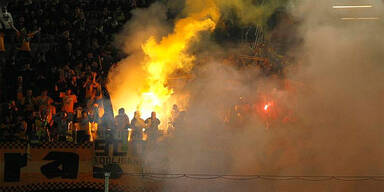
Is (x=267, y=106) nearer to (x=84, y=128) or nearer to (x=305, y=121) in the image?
(x=305, y=121)

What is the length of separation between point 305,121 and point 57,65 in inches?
195

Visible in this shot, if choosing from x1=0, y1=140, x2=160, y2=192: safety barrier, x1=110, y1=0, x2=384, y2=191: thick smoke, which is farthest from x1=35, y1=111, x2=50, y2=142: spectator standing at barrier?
x1=110, y1=0, x2=384, y2=191: thick smoke

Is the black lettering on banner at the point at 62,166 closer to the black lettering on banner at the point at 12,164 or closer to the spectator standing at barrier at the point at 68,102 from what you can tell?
the black lettering on banner at the point at 12,164

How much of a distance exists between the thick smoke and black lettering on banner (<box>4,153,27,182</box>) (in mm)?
1845

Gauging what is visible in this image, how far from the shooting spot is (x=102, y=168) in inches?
289

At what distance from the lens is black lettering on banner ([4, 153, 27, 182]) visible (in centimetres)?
717

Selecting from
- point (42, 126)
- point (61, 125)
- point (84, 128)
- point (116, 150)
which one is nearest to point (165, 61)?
point (84, 128)

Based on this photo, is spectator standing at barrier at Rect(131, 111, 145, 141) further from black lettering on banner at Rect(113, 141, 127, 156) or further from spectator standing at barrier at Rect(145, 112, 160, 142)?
black lettering on banner at Rect(113, 141, 127, 156)

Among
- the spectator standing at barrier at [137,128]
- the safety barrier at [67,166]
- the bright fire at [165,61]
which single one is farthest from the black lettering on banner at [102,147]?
the bright fire at [165,61]

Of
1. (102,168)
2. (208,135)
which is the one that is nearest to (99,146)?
(102,168)

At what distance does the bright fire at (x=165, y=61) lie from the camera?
402 inches

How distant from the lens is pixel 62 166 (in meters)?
7.28

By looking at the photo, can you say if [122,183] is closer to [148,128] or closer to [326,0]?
[148,128]

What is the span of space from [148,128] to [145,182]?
129cm
